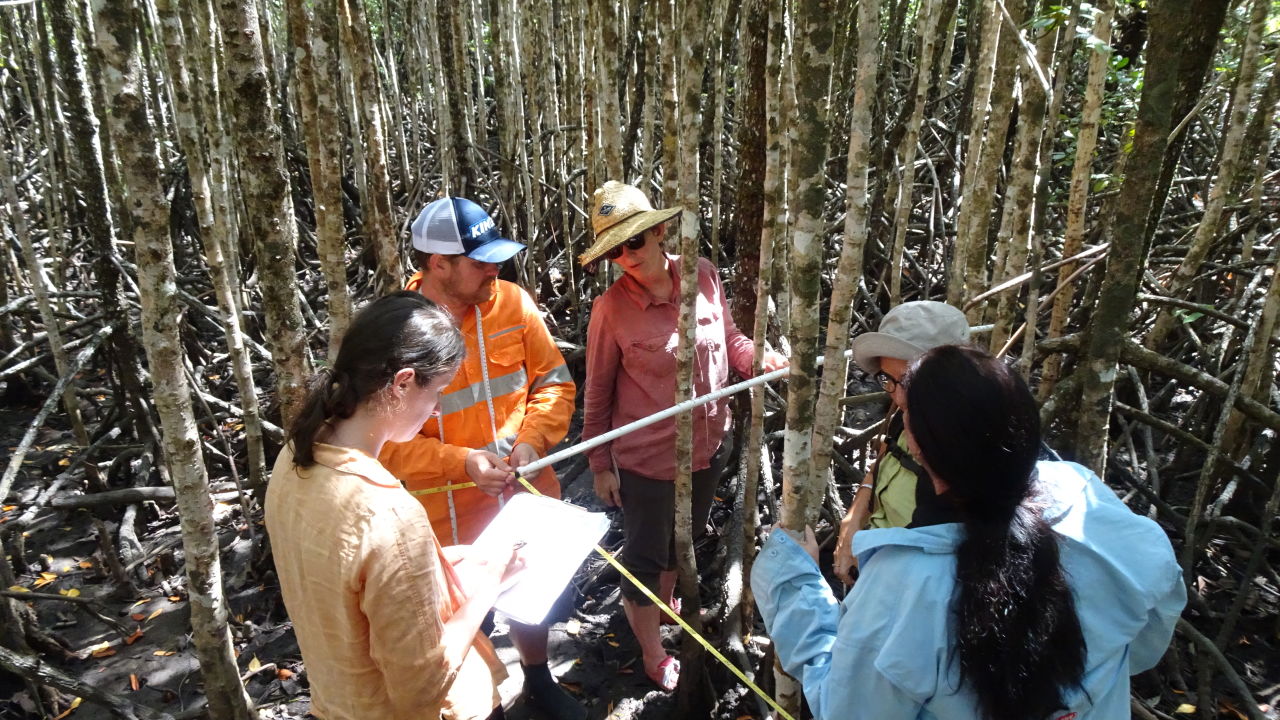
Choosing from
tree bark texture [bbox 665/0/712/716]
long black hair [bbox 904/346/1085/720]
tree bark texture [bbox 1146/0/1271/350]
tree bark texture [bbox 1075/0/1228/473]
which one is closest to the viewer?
long black hair [bbox 904/346/1085/720]

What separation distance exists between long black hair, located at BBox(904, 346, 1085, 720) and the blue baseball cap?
3.57ft

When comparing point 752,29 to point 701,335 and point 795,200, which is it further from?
point 795,200

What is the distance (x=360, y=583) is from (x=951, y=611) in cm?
80

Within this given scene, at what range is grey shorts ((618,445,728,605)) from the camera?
7.29 ft

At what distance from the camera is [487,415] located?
6.16ft

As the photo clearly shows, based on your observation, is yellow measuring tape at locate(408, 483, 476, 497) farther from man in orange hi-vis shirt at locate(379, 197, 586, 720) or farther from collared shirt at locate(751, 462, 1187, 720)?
collared shirt at locate(751, 462, 1187, 720)

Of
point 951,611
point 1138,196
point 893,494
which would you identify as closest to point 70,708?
point 893,494

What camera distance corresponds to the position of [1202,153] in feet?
15.1

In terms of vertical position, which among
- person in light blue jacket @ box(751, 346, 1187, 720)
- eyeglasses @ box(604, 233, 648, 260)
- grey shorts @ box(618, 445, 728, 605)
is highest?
eyeglasses @ box(604, 233, 648, 260)

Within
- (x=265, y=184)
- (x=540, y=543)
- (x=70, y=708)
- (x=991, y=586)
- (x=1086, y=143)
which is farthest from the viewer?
(x=70, y=708)

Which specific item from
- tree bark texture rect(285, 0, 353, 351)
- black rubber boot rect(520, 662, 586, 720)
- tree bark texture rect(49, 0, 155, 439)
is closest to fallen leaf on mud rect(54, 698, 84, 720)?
A: tree bark texture rect(49, 0, 155, 439)

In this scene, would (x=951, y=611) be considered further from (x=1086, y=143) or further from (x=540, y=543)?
(x=1086, y=143)

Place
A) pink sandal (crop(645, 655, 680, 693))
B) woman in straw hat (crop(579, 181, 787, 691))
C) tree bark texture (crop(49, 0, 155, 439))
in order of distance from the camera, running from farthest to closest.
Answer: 1. tree bark texture (crop(49, 0, 155, 439))
2. pink sandal (crop(645, 655, 680, 693))
3. woman in straw hat (crop(579, 181, 787, 691))

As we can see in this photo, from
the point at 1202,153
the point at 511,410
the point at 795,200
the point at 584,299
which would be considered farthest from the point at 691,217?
the point at 1202,153
